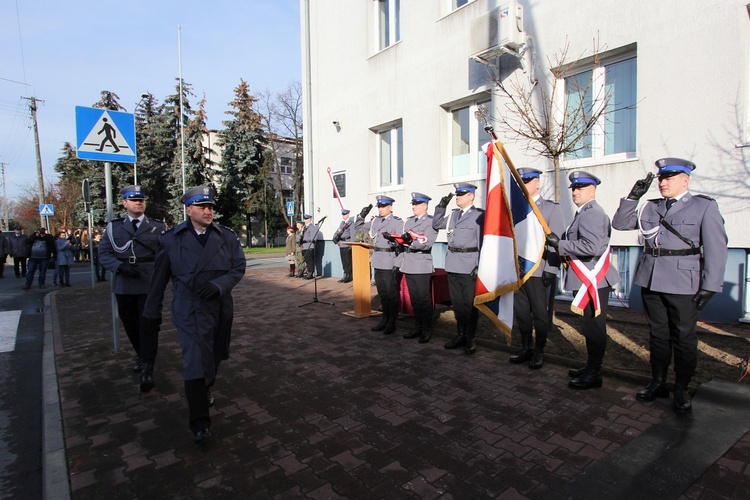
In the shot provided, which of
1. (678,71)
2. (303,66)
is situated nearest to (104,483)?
(678,71)

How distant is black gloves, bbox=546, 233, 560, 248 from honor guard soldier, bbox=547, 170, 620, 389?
4cm

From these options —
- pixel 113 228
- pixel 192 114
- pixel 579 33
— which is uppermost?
pixel 192 114

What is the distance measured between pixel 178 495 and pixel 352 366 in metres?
2.50

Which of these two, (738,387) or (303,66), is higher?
(303,66)

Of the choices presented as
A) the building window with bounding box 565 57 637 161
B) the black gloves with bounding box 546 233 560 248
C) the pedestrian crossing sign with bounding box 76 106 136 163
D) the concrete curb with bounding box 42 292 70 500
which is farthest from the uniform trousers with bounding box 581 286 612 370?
the pedestrian crossing sign with bounding box 76 106 136 163

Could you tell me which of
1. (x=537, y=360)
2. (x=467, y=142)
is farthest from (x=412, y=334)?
(x=467, y=142)

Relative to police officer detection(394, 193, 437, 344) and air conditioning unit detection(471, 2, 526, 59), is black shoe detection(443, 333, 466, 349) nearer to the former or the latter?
police officer detection(394, 193, 437, 344)

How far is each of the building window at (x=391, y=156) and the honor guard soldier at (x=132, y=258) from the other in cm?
746

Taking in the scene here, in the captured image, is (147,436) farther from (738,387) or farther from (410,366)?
(738,387)

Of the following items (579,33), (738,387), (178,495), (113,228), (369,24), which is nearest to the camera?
(178,495)

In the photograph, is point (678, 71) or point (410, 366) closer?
point (410, 366)

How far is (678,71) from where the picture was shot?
6391 millimetres

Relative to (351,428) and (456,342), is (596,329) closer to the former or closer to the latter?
(456,342)

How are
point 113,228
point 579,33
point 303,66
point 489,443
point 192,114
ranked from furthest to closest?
point 192,114, point 303,66, point 579,33, point 113,228, point 489,443
